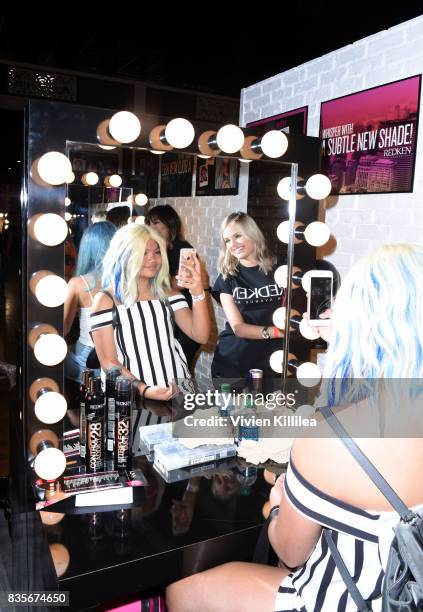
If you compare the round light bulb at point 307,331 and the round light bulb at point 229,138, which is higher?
the round light bulb at point 229,138

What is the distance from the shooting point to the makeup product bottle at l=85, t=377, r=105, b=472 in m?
1.12

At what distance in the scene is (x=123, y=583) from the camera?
0.90 m

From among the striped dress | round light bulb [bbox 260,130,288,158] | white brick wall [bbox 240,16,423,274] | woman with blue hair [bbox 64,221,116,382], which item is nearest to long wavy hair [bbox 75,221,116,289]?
woman with blue hair [bbox 64,221,116,382]

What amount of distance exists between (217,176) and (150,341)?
0.49 meters

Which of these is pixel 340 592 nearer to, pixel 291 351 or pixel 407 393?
pixel 407 393

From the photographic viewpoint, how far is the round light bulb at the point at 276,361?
1578 mm

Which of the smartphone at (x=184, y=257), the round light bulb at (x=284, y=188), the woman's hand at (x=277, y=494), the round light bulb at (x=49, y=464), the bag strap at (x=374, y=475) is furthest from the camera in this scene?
the round light bulb at (x=284, y=188)

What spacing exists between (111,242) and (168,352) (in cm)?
37

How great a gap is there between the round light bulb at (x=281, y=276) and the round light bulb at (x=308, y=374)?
0.26m

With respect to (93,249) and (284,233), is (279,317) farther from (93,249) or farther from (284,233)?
(93,249)

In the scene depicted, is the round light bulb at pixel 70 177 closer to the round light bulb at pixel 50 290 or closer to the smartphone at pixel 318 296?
the round light bulb at pixel 50 290

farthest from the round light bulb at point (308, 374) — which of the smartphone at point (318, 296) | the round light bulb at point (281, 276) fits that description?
the round light bulb at point (281, 276)

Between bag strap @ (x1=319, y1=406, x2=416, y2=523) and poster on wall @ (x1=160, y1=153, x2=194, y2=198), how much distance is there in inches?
31.2

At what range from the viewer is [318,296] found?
4.91 feet
